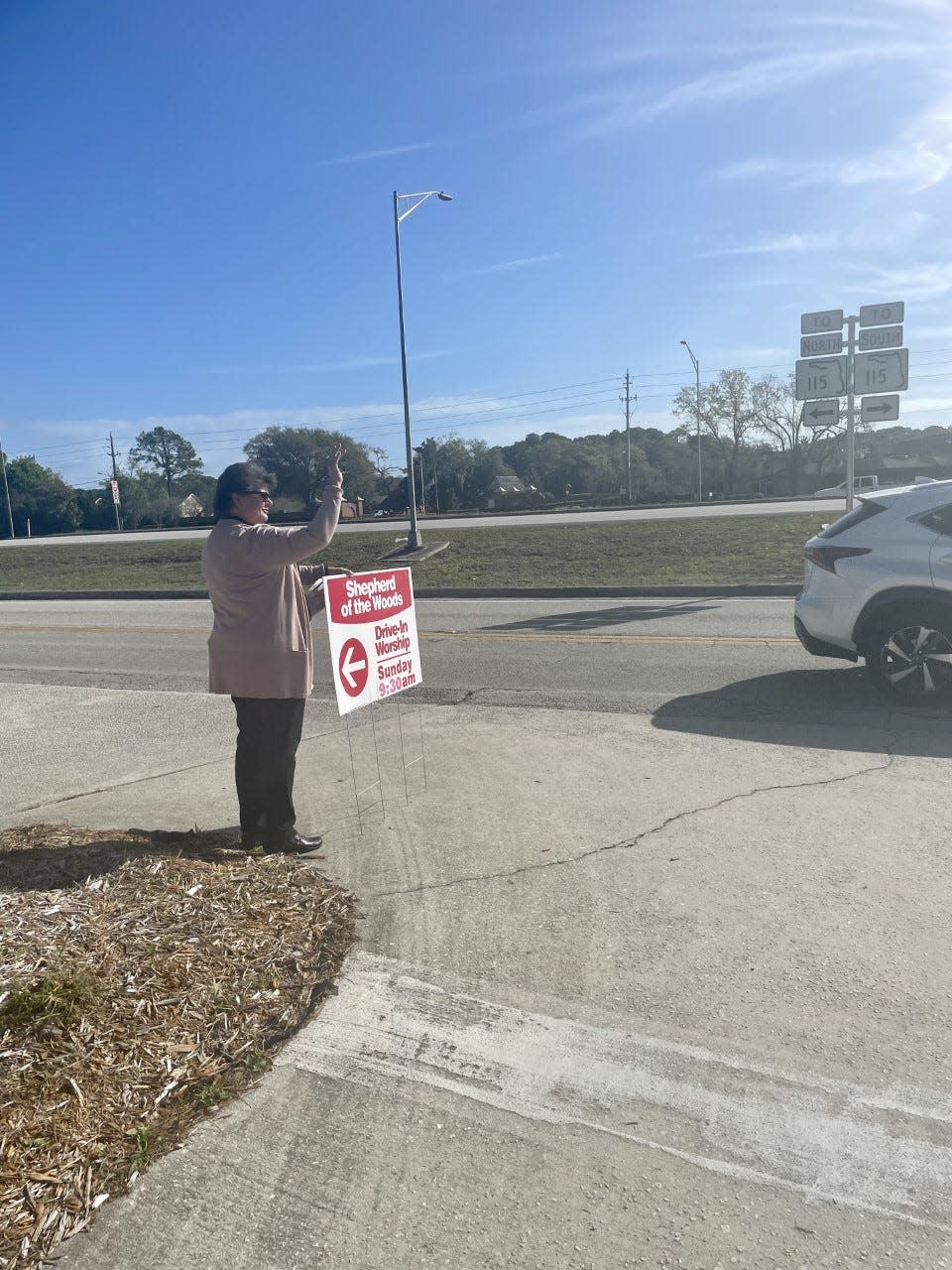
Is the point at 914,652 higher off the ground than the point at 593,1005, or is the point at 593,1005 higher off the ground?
the point at 914,652

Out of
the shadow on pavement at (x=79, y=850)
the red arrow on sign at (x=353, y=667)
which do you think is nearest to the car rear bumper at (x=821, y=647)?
the red arrow on sign at (x=353, y=667)

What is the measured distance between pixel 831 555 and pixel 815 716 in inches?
58.9

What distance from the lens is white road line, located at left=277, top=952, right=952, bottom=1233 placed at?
267cm

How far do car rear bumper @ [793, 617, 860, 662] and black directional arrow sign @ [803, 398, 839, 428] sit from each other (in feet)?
33.4

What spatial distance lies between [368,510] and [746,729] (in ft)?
236

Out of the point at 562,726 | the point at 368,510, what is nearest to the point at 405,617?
the point at 562,726

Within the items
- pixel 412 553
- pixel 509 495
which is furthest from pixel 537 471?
pixel 412 553

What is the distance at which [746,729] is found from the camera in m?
7.42

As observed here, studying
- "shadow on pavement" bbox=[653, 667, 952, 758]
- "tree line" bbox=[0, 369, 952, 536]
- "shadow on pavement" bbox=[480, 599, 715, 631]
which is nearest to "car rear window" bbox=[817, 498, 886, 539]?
"shadow on pavement" bbox=[653, 667, 952, 758]

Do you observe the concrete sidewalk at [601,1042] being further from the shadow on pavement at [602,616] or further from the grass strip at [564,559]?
the grass strip at [564,559]

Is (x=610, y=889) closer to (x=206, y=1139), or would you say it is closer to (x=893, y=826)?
(x=893, y=826)

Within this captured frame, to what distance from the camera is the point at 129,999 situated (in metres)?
3.33

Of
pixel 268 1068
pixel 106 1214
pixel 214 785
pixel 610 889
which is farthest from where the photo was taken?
pixel 214 785

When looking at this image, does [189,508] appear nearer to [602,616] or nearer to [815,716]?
[602,616]
